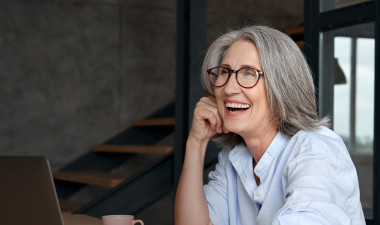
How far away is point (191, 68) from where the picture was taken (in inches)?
141

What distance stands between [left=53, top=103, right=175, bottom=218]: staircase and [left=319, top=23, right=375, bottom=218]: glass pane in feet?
4.29

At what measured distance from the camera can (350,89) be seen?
9.14 feet

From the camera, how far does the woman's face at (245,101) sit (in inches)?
73.4

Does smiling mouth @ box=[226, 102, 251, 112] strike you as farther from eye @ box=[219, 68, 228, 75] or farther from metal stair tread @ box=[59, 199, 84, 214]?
metal stair tread @ box=[59, 199, 84, 214]

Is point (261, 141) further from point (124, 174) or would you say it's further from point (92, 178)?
point (124, 174)

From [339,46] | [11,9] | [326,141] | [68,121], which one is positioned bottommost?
[68,121]

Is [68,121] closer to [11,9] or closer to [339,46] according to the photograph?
[11,9]

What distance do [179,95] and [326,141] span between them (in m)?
2.01

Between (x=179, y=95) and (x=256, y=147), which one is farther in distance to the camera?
(x=179, y=95)

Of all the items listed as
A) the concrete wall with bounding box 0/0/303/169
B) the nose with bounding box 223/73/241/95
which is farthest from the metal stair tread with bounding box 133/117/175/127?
the nose with bounding box 223/73/241/95

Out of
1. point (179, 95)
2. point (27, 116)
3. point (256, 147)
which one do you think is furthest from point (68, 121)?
point (256, 147)

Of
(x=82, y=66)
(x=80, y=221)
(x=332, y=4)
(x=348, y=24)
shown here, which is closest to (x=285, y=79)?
(x=80, y=221)

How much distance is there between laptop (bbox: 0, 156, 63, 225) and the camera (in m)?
1.40

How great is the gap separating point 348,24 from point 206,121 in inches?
33.4
